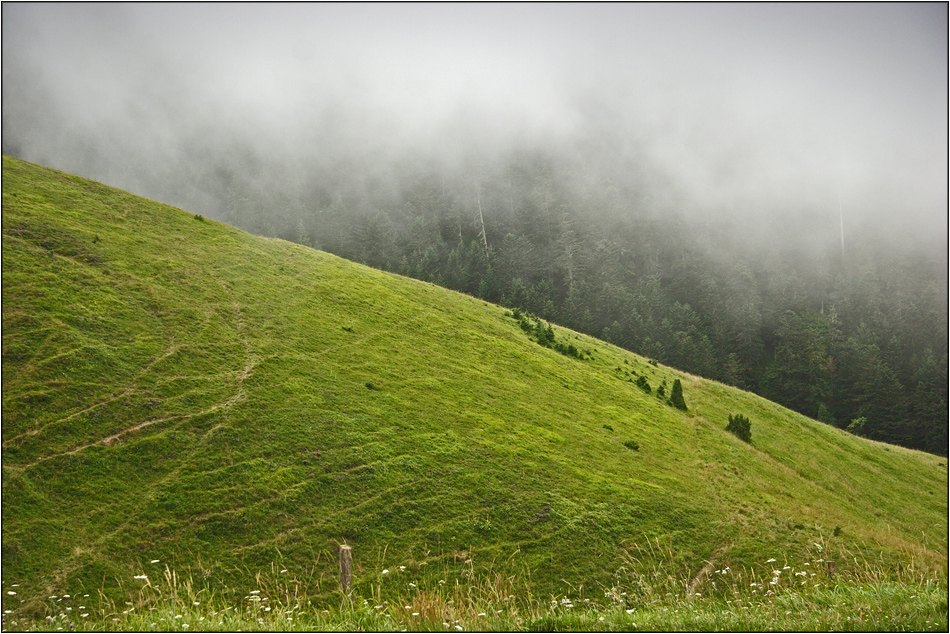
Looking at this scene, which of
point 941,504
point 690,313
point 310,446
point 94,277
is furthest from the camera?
point 690,313

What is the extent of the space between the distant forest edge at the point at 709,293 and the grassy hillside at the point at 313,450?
76.7m

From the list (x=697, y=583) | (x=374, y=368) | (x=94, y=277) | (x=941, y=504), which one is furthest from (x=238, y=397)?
(x=941, y=504)

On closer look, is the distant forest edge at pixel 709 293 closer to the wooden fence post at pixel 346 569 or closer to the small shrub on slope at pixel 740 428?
the small shrub on slope at pixel 740 428

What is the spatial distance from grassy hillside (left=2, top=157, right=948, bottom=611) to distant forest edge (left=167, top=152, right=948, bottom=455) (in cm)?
7669

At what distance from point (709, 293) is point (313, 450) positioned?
164 metres

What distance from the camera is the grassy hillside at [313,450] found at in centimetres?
1484

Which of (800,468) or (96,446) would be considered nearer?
(96,446)

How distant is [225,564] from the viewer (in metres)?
14.0

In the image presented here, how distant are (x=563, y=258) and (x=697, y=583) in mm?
144685

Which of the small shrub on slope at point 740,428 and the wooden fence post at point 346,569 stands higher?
the wooden fence post at point 346,569

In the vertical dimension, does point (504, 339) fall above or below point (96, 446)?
above

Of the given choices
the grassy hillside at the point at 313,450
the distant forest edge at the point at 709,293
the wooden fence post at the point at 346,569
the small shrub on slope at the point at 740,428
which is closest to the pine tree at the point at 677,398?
the grassy hillside at the point at 313,450

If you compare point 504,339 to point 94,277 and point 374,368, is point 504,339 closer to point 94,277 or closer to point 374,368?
point 374,368

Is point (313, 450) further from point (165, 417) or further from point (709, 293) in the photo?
point (709, 293)
